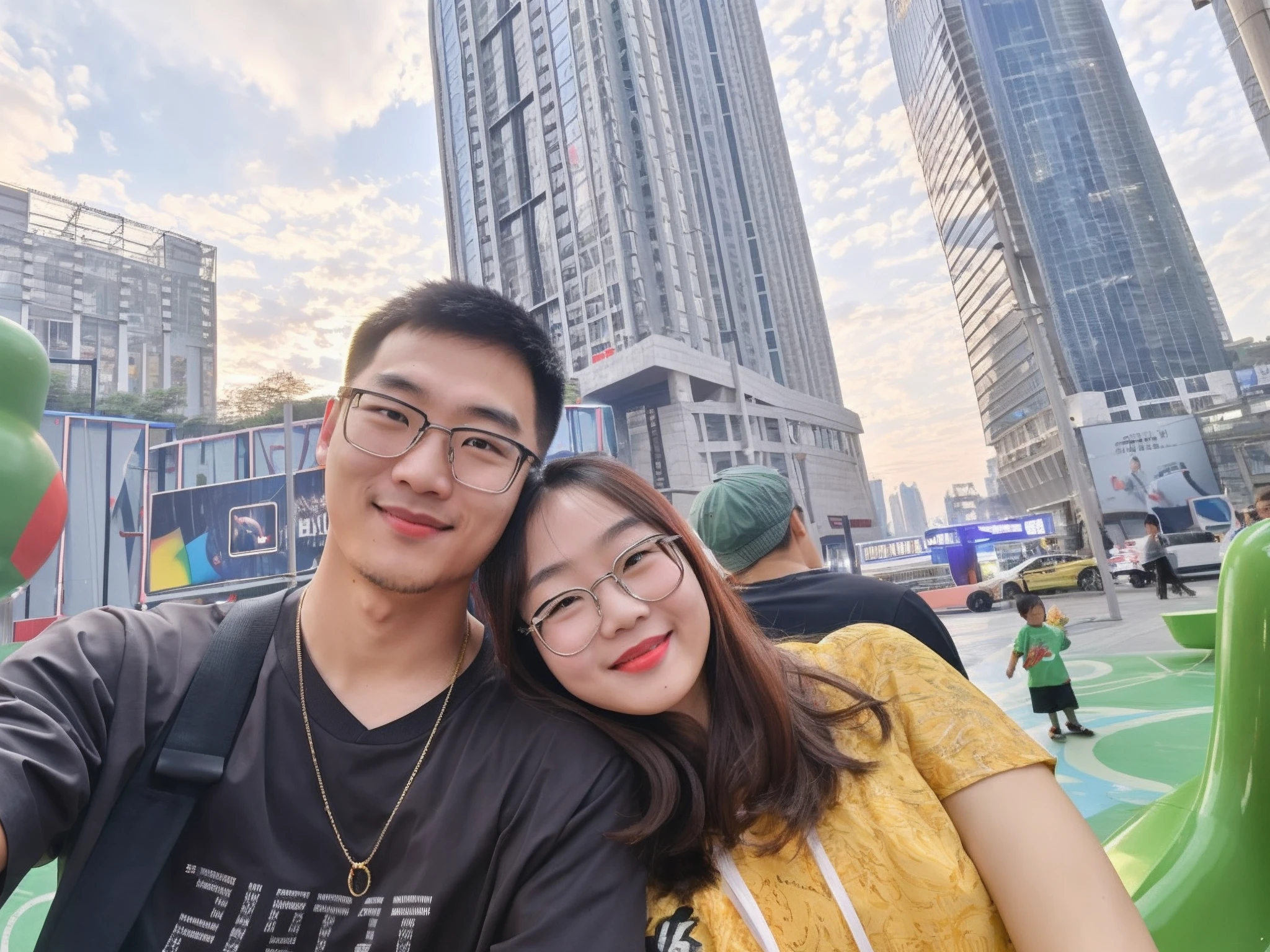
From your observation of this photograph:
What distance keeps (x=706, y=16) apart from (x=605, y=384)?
27192 mm

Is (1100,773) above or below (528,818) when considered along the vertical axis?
below

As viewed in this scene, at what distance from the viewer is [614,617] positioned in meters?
1.03

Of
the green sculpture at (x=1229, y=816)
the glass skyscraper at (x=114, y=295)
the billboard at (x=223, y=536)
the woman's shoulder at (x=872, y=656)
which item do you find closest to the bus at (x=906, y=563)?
the green sculpture at (x=1229, y=816)

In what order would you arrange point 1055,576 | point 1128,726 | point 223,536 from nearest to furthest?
point 1128,726, point 1055,576, point 223,536

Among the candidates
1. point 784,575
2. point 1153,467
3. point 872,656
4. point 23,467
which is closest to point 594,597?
point 872,656

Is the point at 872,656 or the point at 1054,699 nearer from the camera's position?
the point at 872,656

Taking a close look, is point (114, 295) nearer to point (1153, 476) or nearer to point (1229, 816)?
point (1229, 816)

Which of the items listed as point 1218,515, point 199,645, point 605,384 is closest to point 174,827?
point 199,645

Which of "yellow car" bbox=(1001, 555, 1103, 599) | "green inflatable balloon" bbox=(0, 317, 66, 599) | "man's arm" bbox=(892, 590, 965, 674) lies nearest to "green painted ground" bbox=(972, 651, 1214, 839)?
"man's arm" bbox=(892, 590, 965, 674)

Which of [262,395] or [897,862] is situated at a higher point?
[262,395]

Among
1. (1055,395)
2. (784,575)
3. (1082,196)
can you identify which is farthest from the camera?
(1082,196)

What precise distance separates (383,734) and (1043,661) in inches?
192

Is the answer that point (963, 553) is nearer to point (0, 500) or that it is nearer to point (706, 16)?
point (0, 500)

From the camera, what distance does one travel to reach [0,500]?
2.47 meters
